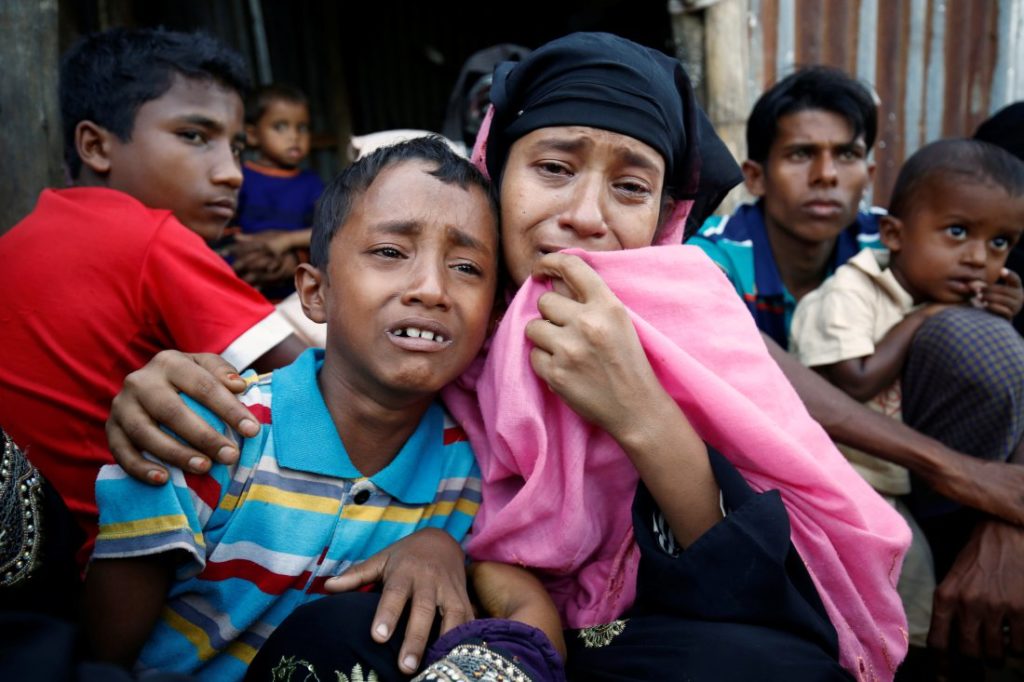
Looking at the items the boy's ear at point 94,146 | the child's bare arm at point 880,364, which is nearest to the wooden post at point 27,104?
the boy's ear at point 94,146

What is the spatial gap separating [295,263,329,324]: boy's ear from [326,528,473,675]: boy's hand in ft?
1.97

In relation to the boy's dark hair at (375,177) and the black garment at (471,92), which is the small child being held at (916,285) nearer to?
the boy's dark hair at (375,177)

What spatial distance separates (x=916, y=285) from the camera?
2.78 metres

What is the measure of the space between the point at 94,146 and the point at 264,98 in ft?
8.88

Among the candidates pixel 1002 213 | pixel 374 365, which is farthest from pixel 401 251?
pixel 1002 213

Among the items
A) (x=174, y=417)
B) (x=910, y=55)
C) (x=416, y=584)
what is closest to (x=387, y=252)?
(x=174, y=417)

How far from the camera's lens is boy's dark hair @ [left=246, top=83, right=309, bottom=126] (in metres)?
5.07

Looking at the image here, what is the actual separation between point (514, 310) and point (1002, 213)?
192cm


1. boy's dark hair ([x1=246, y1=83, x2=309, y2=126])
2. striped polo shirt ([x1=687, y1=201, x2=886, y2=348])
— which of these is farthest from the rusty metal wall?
boy's dark hair ([x1=246, y1=83, x2=309, y2=126])

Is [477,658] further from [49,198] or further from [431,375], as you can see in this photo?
[49,198]

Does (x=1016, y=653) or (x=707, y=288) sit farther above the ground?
(x=707, y=288)

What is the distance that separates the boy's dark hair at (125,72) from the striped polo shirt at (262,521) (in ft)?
4.29

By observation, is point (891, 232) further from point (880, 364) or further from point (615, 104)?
point (615, 104)

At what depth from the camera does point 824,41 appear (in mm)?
4129
